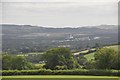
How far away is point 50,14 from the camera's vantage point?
642 centimetres

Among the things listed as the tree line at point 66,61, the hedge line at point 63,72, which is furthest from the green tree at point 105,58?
the hedge line at point 63,72

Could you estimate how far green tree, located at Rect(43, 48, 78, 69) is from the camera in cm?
633

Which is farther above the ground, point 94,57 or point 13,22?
point 13,22

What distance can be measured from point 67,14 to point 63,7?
192mm

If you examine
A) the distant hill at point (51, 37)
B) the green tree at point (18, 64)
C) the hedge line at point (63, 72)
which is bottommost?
the hedge line at point (63, 72)

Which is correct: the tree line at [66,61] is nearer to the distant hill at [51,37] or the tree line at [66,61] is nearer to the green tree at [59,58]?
the green tree at [59,58]

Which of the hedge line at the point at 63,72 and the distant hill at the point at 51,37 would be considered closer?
the distant hill at the point at 51,37

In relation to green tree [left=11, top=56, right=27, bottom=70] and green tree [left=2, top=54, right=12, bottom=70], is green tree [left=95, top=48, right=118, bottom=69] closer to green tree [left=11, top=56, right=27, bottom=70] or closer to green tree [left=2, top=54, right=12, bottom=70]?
green tree [left=11, top=56, right=27, bottom=70]

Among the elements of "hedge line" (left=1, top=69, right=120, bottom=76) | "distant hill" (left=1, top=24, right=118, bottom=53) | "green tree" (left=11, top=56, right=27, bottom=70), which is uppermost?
"distant hill" (left=1, top=24, right=118, bottom=53)

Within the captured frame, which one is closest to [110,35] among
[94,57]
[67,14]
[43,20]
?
[94,57]

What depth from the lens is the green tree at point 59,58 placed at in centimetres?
633

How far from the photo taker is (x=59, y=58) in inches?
249

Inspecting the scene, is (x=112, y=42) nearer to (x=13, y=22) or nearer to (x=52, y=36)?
(x=52, y=36)

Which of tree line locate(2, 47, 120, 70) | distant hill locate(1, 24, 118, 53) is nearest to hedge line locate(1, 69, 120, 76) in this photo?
tree line locate(2, 47, 120, 70)
